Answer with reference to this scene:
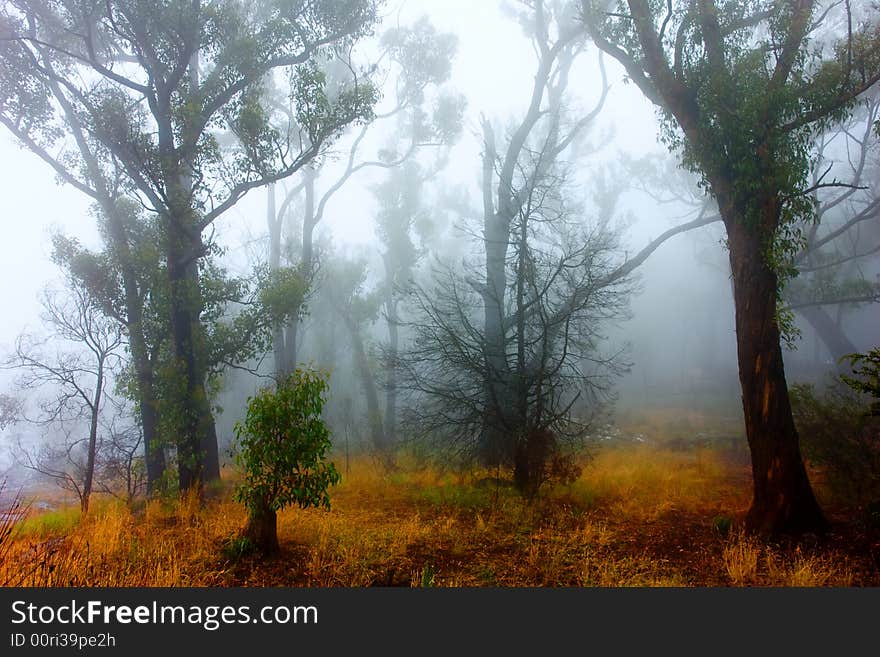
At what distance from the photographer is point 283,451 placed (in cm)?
513

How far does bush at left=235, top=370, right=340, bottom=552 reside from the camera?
5.13m

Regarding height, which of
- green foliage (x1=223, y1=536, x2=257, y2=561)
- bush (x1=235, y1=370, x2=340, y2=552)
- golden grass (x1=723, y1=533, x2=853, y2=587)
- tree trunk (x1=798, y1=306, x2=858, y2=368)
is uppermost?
→ tree trunk (x1=798, y1=306, x2=858, y2=368)

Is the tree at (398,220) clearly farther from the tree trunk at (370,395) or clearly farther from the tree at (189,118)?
the tree at (189,118)

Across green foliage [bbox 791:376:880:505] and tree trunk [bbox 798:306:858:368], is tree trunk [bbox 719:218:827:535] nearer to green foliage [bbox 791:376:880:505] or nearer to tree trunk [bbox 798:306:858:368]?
green foliage [bbox 791:376:880:505]

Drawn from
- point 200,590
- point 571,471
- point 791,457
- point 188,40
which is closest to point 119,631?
point 200,590

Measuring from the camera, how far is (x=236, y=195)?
8.48 metres

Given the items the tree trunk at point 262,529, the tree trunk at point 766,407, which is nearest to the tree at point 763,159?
the tree trunk at point 766,407

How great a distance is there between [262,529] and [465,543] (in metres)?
2.56

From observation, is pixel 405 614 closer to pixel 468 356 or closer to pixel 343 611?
pixel 343 611

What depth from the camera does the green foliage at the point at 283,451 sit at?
513 cm

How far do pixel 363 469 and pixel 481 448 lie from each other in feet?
14.6

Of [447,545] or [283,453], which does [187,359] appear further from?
[447,545]

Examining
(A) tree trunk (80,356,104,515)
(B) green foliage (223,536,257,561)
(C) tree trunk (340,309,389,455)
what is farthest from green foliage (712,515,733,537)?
(A) tree trunk (80,356,104,515)

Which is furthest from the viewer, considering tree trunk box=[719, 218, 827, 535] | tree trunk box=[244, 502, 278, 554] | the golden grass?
tree trunk box=[719, 218, 827, 535]
